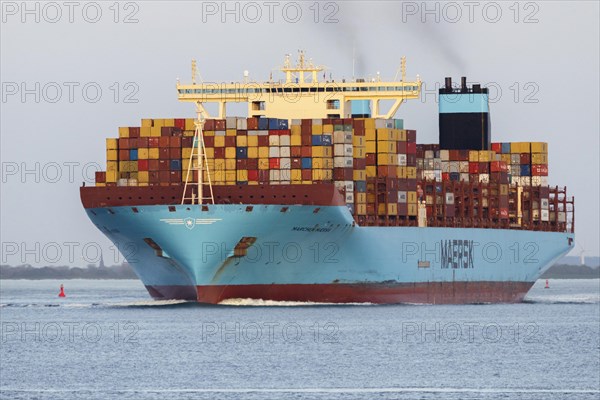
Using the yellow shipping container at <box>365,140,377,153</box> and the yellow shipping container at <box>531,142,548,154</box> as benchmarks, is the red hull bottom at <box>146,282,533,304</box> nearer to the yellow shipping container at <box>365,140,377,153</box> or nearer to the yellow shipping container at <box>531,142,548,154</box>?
the yellow shipping container at <box>365,140,377,153</box>

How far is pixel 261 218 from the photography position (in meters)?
72.9

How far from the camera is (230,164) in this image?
7638 centimetres

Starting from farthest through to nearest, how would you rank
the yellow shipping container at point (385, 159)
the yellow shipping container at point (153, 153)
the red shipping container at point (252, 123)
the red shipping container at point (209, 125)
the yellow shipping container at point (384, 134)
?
the yellow shipping container at point (384, 134)
the yellow shipping container at point (385, 159)
the red shipping container at point (209, 125)
the yellow shipping container at point (153, 153)
the red shipping container at point (252, 123)

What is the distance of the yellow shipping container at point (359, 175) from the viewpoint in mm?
77938

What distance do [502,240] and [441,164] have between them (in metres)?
6.44

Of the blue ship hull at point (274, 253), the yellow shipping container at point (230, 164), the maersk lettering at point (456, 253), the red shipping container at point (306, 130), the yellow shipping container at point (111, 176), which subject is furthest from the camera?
the maersk lettering at point (456, 253)

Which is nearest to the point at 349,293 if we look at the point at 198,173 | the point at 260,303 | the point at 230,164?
the point at 260,303

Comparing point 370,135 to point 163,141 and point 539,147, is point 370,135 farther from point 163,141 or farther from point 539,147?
point 539,147

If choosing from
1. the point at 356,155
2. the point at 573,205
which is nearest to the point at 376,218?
the point at 356,155

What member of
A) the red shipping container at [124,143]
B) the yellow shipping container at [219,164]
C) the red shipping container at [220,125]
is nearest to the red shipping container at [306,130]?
the red shipping container at [220,125]

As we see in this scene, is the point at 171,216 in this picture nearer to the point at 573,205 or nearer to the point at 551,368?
the point at 551,368

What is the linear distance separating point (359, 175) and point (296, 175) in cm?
357

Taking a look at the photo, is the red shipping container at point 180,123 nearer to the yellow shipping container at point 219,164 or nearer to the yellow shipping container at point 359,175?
the yellow shipping container at point 219,164

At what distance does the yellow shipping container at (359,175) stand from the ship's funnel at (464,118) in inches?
706
